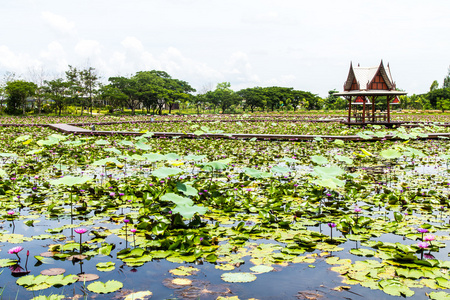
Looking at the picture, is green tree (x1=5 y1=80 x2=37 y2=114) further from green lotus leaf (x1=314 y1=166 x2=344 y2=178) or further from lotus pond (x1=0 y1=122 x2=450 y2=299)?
green lotus leaf (x1=314 y1=166 x2=344 y2=178)

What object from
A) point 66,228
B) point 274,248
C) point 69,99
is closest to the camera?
point 274,248

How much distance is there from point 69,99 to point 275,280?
4607 cm

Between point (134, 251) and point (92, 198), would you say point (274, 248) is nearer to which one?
point (134, 251)

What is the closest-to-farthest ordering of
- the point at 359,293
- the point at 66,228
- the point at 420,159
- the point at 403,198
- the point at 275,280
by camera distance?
the point at 359,293 < the point at 275,280 < the point at 66,228 < the point at 403,198 < the point at 420,159

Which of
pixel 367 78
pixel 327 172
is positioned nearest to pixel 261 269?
pixel 327 172

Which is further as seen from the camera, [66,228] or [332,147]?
[332,147]

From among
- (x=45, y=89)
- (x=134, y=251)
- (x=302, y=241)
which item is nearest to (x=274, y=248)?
(x=302, y=241)

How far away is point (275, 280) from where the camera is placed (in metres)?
2.80

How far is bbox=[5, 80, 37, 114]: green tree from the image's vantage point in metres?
39.2

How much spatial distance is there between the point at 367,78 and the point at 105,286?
22.9 meters

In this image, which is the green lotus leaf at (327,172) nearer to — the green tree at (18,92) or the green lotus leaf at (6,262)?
the green lotus leaf at (6,262)

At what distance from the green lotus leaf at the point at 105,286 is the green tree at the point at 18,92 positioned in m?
43.1

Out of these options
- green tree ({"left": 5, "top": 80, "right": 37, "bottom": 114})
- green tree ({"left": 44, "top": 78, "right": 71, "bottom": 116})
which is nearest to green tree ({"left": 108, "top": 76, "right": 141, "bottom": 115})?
green tree ({"left": 44, "top": 78, "right": 71, "bottom": 116})

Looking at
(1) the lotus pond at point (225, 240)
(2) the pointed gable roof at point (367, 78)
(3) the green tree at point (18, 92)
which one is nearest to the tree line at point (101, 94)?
(3) the green tree at point (18, 92)
